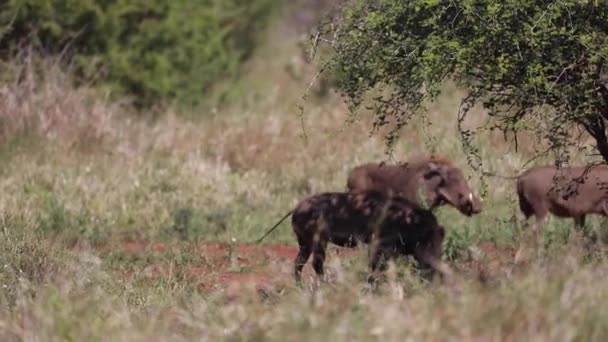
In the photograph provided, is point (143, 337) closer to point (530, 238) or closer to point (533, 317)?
point (533, 317)

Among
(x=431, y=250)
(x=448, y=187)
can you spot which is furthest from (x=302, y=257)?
(x=448, y=187)

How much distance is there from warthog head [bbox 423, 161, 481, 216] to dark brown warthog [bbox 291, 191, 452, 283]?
1.85 metres

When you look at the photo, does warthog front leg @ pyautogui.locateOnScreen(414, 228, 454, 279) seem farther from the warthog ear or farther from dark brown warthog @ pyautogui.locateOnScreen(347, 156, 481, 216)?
the warthog ear

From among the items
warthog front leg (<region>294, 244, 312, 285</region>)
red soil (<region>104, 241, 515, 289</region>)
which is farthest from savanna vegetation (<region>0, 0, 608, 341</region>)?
warthog front leg (<region>294, 244, 312, 285</region>)

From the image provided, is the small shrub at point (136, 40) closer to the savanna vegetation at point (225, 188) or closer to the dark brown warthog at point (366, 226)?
the savanna vegetation at point (225, 188)

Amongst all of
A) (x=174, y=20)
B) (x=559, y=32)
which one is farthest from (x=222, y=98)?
(x=559, y=32)

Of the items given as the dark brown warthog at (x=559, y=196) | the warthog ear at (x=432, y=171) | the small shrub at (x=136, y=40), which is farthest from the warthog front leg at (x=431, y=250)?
the small shrub at (x=136, y=40)

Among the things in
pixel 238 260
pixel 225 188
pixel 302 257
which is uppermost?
pixel 302 257

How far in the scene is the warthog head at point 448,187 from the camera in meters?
11.2

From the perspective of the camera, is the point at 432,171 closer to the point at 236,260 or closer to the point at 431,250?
the point at 236,260

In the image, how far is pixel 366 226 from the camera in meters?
9.21

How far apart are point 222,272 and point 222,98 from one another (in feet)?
39.3

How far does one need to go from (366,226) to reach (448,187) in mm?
2396

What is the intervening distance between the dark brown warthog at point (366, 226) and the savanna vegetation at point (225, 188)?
0.22 meters
